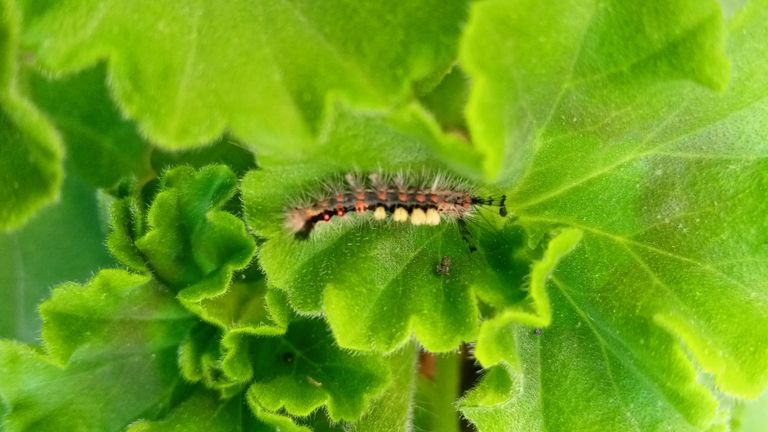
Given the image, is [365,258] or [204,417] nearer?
[365,258]

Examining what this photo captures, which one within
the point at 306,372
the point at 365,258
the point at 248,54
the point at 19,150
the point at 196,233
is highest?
the point at 248,54

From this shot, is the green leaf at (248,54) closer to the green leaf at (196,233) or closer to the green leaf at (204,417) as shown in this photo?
the green leaf at (196,233)

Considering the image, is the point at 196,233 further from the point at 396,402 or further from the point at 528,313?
the point at 528,313

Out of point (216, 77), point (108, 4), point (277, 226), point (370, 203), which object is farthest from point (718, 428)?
point (108, 4)

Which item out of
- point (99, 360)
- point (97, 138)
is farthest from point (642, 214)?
point (97, 138)

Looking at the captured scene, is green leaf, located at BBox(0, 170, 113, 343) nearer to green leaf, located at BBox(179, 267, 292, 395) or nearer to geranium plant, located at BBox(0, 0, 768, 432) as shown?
geranium plant, located at BBox(0, 0, 768, 432)

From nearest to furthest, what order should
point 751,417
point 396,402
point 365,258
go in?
point 365,258 < point 396,402 < point 751,417

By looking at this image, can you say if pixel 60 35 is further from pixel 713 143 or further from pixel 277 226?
pixel 713 143

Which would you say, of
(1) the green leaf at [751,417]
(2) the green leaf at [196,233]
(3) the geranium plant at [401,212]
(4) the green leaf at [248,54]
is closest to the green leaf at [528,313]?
A: (3) the geranium plant at [401,212]
